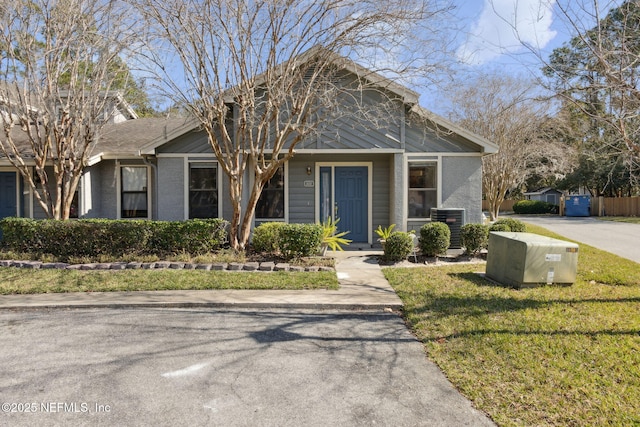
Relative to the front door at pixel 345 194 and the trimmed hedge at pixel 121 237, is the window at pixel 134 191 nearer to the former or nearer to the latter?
the trimmed hedge at pixel 121 237

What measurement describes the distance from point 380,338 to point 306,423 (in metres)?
1.92

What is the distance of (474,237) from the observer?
924 centimetres

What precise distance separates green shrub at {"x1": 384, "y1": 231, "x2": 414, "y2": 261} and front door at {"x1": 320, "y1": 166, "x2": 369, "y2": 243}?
98.9 inches

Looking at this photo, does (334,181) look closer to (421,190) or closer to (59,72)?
(421,190)

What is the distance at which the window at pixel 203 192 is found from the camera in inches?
428

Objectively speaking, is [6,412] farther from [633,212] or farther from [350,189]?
[633,212]

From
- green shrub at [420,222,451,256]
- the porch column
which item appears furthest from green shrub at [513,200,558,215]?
green shrub at [420,222,451,256]

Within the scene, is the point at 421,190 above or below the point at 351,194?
above

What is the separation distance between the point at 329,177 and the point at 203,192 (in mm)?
3561

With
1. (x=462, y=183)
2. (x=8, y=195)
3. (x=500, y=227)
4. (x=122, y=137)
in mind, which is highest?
(x=122, y=137)

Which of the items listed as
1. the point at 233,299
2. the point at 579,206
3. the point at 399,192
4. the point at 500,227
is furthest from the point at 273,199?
the point at 579,206

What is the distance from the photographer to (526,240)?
6605 millimetres

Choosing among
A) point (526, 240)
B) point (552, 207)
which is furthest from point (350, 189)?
point (552, 207)

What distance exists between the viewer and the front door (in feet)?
37.1
